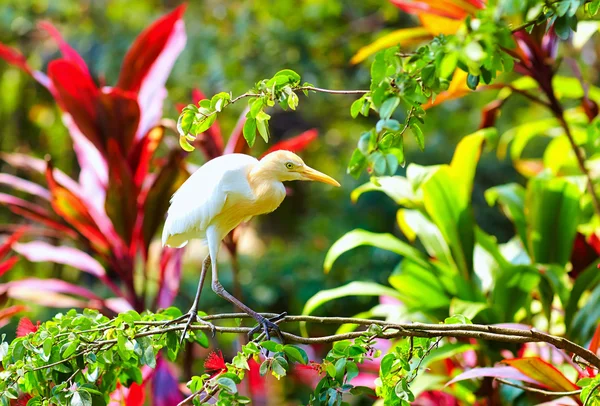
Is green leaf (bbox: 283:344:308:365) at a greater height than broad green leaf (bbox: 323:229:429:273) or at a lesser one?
lesser

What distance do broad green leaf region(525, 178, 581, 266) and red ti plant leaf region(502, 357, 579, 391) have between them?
0.46 metres

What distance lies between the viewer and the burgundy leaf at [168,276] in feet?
5.08

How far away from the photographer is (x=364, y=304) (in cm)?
238

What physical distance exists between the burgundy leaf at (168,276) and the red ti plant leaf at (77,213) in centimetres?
13

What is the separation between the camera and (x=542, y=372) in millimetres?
1017

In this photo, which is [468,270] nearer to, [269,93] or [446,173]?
[446,173]

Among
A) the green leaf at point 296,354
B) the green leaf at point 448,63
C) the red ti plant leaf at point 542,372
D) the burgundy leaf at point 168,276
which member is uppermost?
the burgundy leaf at point 168,276

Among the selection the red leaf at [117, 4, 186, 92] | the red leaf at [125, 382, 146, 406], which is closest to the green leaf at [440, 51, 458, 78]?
the red leaf at [125, 382, 146, 406]

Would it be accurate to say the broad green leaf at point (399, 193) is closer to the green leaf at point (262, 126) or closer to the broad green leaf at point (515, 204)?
the broad green leaf at point (515, 204)

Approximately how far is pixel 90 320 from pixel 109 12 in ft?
9.96

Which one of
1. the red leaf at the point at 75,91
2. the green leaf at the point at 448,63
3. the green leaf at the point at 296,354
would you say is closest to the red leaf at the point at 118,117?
the red leaf at the point at 75,91

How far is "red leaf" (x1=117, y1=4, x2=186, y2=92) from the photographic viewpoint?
1597 millimetres

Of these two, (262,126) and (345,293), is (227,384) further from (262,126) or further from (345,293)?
(345,293)

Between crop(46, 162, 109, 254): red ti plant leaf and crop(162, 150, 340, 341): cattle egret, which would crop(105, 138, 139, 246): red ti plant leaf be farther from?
crop(162, 150, 340, 341): cattle egret
